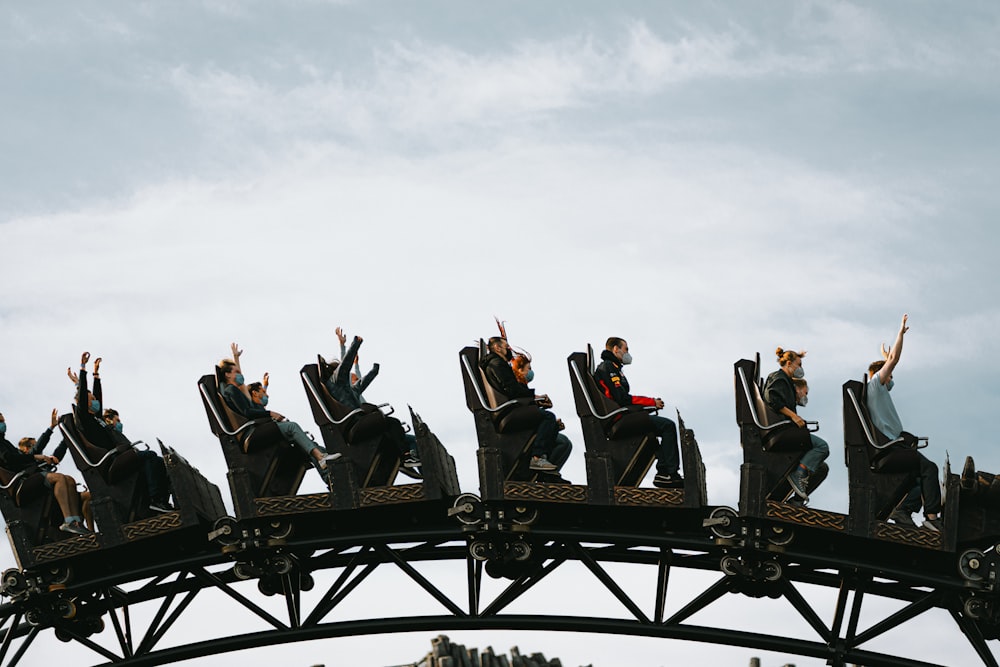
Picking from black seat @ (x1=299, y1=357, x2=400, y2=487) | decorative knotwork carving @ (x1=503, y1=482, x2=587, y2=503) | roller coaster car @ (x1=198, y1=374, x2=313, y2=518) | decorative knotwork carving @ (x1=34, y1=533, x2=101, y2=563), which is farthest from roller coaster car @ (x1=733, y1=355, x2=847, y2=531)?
decorative knotwork carving @ (x1=34, y1=533, x2=101, y2=563)

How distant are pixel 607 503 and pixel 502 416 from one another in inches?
60.1

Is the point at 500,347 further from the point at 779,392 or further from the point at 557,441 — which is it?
the point at 779,392

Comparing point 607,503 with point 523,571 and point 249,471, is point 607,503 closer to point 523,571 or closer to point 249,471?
point 523,571

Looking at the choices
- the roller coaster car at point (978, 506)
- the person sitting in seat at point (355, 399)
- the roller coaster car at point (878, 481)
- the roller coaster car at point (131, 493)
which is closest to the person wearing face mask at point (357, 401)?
the person sitting in seat at point (355, 399)

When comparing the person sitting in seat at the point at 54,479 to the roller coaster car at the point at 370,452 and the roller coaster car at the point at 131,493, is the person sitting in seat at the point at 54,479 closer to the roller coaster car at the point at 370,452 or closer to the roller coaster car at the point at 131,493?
the roller coaster car at the point at 131,493

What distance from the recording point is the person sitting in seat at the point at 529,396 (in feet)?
66.3

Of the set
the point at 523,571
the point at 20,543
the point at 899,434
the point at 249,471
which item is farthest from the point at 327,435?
the point at 899,434

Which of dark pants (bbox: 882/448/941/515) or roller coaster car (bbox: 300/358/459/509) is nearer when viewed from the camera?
dark pants (bbox: 882/448/941/515)

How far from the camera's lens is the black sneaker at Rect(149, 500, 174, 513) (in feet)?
70.0

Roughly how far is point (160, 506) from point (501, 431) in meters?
4.30

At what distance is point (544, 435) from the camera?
20.2 meters

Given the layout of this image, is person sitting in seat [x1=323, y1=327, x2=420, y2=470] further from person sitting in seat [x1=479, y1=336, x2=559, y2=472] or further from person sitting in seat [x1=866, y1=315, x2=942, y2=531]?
person sitting in seat [x1=866, y1=315, x2=942, y2=531]

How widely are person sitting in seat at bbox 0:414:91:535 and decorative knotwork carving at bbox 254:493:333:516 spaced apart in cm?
247

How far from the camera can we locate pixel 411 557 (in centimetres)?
2133
